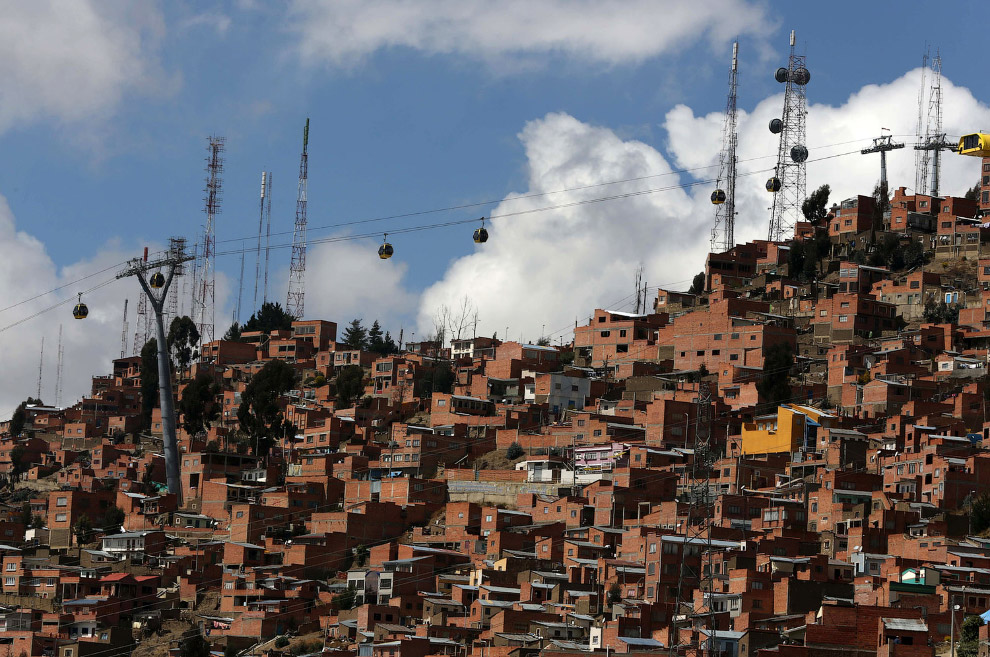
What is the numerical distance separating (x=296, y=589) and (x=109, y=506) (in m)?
21.0

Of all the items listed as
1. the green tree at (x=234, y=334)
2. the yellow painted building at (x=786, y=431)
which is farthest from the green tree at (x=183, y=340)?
the yellow painted building at (x=786, y=431)

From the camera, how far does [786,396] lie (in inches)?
3253

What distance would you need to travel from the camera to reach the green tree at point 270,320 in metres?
124

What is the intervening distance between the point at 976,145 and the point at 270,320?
9000cm

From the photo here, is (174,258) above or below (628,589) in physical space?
above

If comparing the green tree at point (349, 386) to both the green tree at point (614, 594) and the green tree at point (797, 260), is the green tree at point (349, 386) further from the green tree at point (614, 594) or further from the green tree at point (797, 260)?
the green tree at point (614, 594)

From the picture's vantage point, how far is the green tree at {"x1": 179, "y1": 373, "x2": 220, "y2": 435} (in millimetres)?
99188

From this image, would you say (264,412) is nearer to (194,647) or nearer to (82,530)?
(82,530)

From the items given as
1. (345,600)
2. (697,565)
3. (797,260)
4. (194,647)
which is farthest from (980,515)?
(797,260)

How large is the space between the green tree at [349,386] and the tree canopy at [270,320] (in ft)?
62.0

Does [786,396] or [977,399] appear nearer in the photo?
[977,399]

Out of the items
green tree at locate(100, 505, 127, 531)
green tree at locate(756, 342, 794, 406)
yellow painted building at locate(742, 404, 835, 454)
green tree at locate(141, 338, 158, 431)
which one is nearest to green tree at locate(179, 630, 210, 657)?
green tree at locate(100, 505, 127, 531)

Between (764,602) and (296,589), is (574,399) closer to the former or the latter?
(296,589)

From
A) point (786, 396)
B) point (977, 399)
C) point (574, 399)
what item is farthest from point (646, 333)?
point (977, 399)
